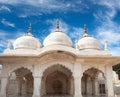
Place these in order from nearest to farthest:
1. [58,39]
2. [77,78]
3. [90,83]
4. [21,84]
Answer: [77,78] < [58,39] < [21,84] < [90,83]

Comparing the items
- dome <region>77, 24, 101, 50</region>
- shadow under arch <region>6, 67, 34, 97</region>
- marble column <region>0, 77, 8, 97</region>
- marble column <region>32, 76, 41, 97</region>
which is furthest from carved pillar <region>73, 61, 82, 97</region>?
marble column <region>0, 77, 8, 97</region>

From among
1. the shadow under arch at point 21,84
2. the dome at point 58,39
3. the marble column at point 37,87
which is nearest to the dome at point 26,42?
the dome at point 58,39

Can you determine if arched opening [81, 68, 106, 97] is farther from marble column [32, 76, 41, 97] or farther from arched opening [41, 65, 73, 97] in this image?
marble column [32, 76, 41, 97]

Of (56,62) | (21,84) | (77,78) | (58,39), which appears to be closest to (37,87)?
(56,62)

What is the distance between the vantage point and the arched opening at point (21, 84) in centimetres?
1606

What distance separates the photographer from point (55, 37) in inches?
616

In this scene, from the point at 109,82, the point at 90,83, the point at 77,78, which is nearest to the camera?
the point at 77,78

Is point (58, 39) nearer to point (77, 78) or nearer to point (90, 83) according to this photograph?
point (77, 78)

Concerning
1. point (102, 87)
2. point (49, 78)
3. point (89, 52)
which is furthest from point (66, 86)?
point (89, 52)

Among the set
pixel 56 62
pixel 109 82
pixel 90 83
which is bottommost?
pixel 90 83

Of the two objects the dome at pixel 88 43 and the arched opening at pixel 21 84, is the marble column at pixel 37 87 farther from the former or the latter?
the dome at pixel 88 43

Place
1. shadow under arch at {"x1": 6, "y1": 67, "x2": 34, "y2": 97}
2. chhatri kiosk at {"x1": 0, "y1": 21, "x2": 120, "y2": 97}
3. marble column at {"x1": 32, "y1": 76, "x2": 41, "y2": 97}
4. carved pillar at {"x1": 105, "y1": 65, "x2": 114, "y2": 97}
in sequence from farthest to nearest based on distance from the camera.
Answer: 1. shadow under arch at {"x1": 6, "y1": 67, "x2": 34, "y2": 97}
2. carved pillar at {"x1": 105, "y1": 65, "x2": 114, "y2": 97}
3. chhatri kiosk at {"x1": 0, "y1": 21, "x2": 120, "y2": 97}
4. marble column at {"x1": 32, "y1": 76, "x2": 41, "y2": 97}

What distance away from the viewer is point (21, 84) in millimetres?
16531

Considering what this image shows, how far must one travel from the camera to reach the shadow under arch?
52.6 ft
